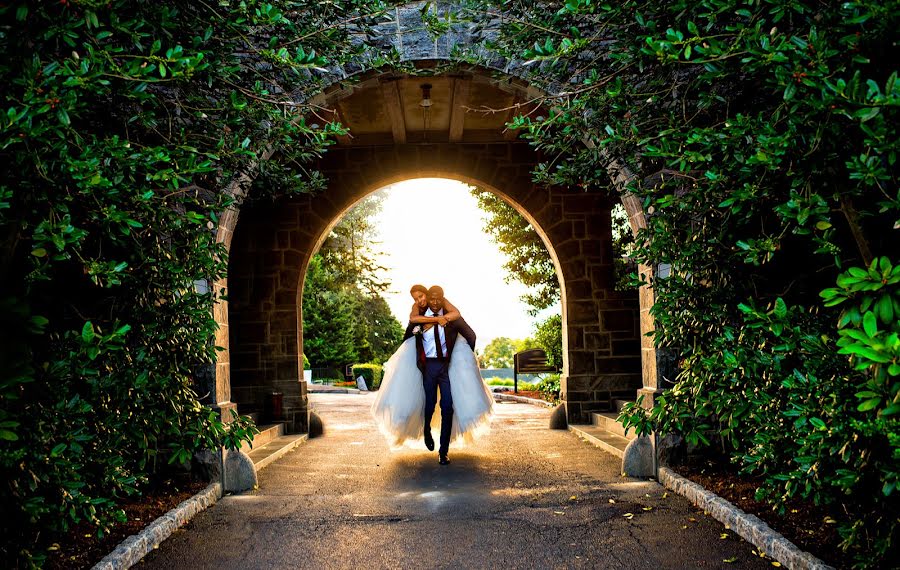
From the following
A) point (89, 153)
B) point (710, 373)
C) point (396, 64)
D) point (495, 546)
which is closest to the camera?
point (89, 153)

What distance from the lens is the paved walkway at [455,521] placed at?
386cm

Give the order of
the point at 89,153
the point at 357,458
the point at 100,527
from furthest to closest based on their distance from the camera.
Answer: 1. the point at 357,458
2. the point at 100,527
3. the point at 89,153

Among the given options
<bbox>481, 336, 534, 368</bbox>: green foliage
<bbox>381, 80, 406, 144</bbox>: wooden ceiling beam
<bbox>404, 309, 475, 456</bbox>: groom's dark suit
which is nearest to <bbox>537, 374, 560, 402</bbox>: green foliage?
<bbox>381, 80, 406, 144</bbox>: wooden ceiling beam

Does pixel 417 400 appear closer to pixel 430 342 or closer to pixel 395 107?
pixel 430 342

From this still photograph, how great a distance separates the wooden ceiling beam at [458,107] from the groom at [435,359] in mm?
2063

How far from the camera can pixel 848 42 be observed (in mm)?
2254

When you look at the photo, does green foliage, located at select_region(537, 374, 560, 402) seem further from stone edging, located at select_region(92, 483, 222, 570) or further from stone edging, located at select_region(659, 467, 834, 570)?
stone edging, located at select_region(92, 483, 222, 570)

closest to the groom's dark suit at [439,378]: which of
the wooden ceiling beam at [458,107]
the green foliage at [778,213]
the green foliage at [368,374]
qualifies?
the wooden ceiling beam at [458,107]

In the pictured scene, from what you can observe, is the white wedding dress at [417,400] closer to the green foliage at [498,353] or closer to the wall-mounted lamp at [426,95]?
the wall-mounted lamp at [426,95]

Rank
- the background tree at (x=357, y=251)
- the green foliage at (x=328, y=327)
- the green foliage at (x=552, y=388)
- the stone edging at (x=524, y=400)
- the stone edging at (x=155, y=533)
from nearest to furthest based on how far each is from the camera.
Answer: the stone edging at (x=155, y=533) → the green foliage at (x=552, y=388) → the stone edging at (x=524, y=400) → the background tree at (x=357, y=251) → the green foliage at (x=328, y=327)

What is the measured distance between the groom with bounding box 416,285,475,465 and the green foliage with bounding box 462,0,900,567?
2851 millimetres

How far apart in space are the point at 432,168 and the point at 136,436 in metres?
7.58

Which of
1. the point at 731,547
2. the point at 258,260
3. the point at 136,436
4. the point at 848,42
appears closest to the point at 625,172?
the point at 731,547

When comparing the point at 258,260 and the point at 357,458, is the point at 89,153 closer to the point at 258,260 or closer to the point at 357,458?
the point at 357,458
